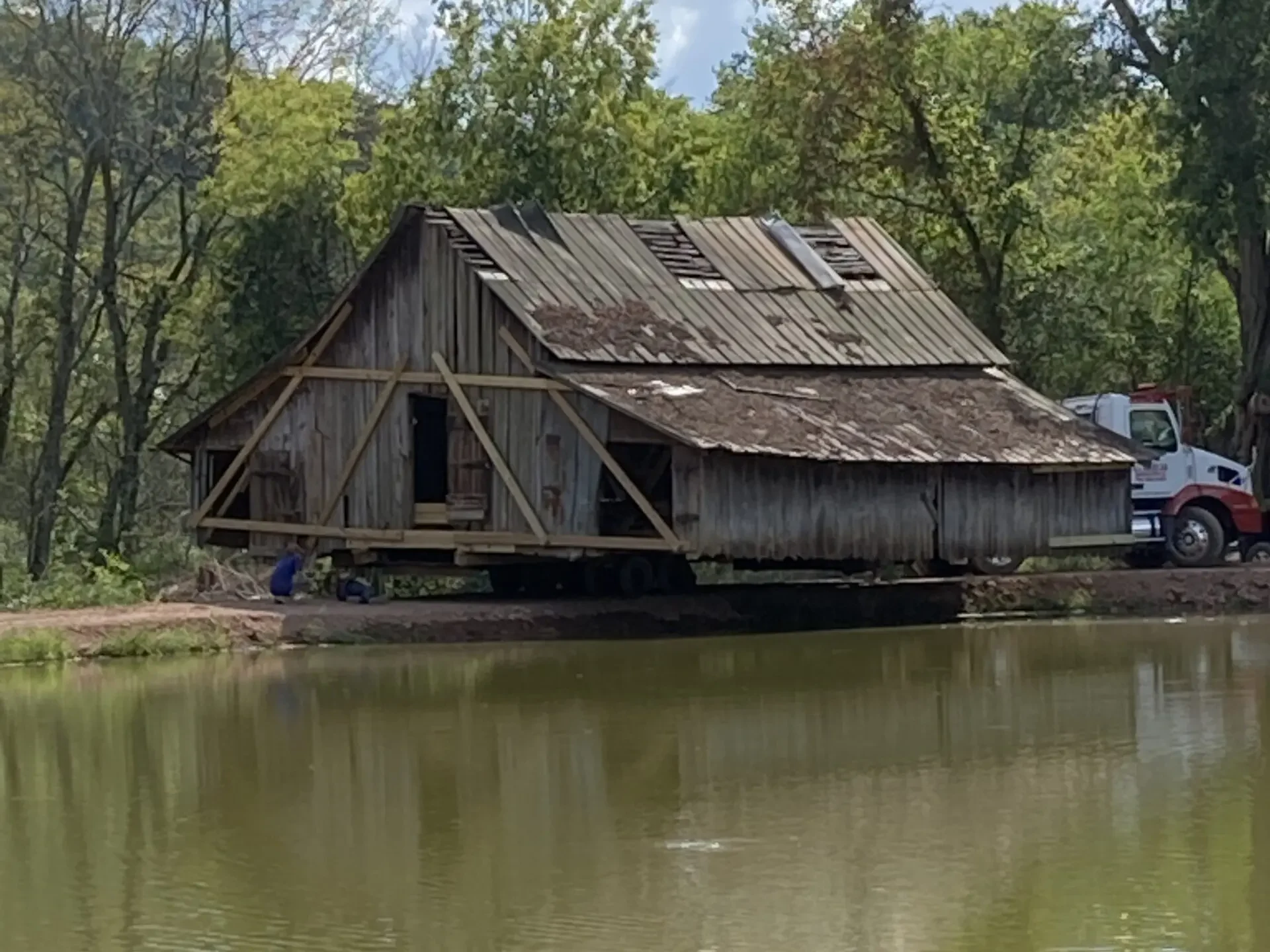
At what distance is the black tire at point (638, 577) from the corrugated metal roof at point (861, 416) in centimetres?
298

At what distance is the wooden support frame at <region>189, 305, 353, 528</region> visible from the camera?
31.0m

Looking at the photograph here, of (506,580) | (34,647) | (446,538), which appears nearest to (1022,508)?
(506,580)

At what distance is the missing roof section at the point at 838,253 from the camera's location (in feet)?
107

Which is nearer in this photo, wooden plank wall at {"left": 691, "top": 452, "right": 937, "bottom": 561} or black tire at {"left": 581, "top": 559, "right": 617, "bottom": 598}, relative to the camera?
wooden plank wall at {"left": 691, "top": 452, "right": 937, "bottom": 561}

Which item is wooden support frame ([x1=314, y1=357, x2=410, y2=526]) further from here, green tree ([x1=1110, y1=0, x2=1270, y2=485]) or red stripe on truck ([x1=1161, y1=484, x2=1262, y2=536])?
green tree ([x1=1110, y1=0, x2=1270, y2=485])

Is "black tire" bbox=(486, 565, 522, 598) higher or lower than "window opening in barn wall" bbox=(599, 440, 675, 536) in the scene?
lower

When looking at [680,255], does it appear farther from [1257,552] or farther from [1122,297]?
[1122,297]

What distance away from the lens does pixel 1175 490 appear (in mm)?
32344

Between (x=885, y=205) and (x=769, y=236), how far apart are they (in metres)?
9.36

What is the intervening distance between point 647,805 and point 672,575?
52.1 ft

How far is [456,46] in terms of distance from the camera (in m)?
43.3

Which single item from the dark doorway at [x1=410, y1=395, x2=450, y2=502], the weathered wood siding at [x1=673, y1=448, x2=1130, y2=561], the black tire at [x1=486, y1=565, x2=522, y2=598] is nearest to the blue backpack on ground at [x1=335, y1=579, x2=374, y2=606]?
the dark doorway at [x1=410, y1=395, x2=450, y2=502]

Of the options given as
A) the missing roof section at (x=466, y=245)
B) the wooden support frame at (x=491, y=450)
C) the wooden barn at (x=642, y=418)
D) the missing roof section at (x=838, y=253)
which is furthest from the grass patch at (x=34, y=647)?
the missing roof section at (x=838, y=253)

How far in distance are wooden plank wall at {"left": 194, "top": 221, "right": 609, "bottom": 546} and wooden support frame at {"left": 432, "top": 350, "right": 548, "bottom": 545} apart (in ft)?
0.34
